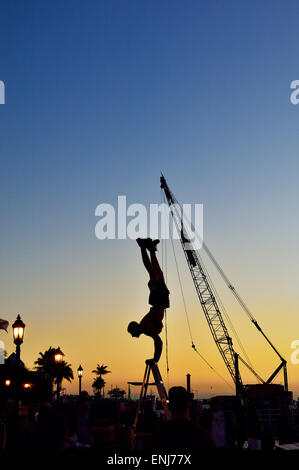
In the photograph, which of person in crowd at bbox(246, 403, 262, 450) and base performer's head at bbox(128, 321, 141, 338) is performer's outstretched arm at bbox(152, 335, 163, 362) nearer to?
base performer's head at bbox(128, 321, 141, 338)

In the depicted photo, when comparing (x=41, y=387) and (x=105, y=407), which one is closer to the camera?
(x=105, y=407)

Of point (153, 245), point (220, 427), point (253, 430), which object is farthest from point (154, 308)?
point (253, 430)

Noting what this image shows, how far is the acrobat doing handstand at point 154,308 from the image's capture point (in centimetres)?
1053

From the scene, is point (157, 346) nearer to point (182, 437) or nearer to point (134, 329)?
point (134, 329)

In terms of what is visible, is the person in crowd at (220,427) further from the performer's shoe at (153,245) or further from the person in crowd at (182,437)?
the person in crowd at (182,437)

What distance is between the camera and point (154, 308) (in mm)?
10586

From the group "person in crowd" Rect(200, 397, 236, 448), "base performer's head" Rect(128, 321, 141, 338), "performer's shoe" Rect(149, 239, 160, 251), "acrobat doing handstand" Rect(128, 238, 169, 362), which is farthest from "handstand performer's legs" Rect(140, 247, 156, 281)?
"person in crowd" Rect(200, 397, 236, 448)

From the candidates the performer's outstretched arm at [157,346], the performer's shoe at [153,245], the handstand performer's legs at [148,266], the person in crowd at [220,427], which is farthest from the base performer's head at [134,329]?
the person in crowd at [220,427]

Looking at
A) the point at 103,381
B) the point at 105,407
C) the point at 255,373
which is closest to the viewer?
the point at 105,407

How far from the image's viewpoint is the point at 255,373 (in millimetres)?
76688

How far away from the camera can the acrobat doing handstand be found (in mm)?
10531

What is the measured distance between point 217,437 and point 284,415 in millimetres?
2920
